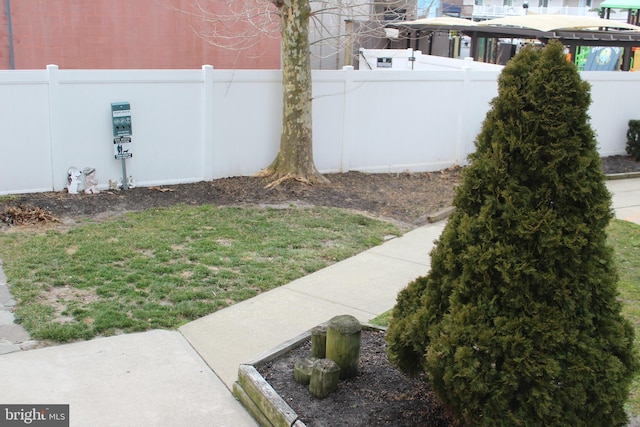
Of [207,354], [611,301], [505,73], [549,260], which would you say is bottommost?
[207,354]

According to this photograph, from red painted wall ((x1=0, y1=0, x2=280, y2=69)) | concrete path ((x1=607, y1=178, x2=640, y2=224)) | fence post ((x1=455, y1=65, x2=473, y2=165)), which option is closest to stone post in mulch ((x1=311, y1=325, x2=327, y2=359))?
concrete path ((x1=607, y1=178, x2=640, y2=224))

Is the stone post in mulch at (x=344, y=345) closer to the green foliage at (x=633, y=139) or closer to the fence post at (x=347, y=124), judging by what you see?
the fence post at (x=347, y=124)

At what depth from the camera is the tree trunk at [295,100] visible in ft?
34.9

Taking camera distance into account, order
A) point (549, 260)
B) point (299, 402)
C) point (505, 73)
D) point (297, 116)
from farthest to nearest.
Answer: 1. point (297, 116)
2. point (299, 402)
3. point (505, 73)
4. point (549, 260)

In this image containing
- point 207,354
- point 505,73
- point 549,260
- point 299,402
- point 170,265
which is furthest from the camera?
point 170,265

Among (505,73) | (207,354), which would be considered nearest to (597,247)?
(505,73)

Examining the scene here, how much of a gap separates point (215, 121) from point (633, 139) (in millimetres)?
9305

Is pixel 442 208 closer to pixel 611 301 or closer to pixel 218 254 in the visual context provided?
pixel 218 254

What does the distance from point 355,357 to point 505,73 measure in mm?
2048

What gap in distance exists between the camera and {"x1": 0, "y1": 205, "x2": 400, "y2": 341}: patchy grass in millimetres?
5883

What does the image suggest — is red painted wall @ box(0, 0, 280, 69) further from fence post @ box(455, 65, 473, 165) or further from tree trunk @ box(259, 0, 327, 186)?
fence post @ box(455, 65, 473, 165)

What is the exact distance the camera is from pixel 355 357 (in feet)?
15.1

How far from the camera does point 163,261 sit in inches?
285

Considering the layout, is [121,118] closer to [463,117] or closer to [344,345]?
→ [463,117]
